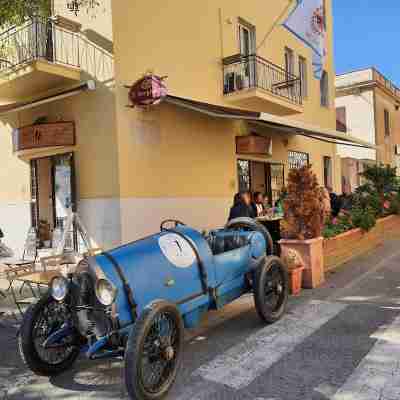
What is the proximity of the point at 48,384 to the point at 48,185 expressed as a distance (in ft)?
25.9

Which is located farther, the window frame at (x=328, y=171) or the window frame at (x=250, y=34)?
the window frame at (x=328, y=171)

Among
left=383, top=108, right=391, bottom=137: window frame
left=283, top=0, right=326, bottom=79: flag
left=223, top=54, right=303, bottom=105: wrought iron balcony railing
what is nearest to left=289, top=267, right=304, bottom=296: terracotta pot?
left=223, top=54, right=303, bottom=105: wrought iron balcony railing

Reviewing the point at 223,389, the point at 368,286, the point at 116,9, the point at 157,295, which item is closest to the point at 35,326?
the point at 157,295

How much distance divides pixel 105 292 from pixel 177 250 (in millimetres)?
892

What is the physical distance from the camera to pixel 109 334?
336 centimetres

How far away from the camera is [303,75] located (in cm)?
1617

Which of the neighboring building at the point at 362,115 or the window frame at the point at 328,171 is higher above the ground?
the neighboring building at the point at 362,115

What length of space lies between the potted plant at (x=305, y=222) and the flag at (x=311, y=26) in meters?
7.63

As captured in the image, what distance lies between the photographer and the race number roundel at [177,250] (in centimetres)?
393

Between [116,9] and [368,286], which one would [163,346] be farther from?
[116,9]

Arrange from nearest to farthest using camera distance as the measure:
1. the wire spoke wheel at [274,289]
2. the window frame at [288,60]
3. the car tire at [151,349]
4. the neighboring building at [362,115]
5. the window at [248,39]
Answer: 1. the car tire at [151,349]
2. the wire spoke wheel at [274,289]
3. the window at [248,39]
4. the window frame at [288,60]
5. the neighboring building at [362,115]

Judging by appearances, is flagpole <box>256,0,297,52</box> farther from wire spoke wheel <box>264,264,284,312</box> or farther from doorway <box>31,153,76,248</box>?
wire spoke wheel <box>264,264,284,312</box>

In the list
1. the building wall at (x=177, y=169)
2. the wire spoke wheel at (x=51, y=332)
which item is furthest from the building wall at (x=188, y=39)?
the wire spoke wheel at (x=51, y=332)

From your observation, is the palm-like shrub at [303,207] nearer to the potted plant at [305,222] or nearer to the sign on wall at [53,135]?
the potted plant at [305,222]
